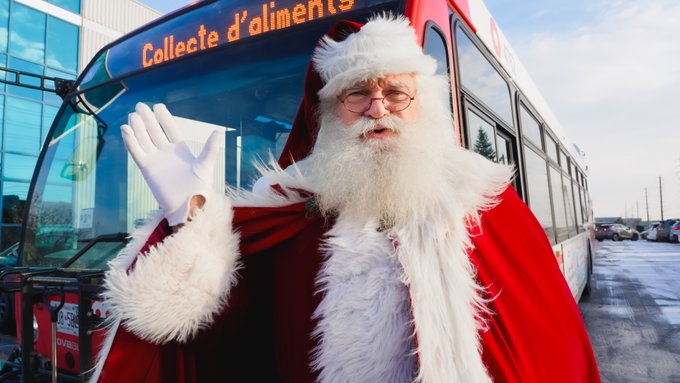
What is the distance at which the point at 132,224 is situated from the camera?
2.61 m

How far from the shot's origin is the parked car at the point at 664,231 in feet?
105

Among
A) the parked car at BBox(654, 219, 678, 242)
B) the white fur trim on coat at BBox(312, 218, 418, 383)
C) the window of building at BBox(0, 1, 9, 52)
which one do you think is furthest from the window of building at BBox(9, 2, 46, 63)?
the parked car at BBox(654, 219, 678, 242)

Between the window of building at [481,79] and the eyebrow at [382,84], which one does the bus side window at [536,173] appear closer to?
the window of building at [481,79]

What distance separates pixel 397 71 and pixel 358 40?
0.19 meters

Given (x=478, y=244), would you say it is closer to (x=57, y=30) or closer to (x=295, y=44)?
(x=295, y=44)

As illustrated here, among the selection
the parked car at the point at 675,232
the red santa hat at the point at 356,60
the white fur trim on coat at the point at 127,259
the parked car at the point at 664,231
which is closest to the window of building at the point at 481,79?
the red santa hat at the point at 356,60

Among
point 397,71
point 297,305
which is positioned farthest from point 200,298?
point 397,71

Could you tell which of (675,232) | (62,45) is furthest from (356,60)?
(675,232)

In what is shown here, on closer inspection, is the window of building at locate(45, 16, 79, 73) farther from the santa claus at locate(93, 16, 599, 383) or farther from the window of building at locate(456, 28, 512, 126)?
the santa claus at locate(93, 16, 599, 383)

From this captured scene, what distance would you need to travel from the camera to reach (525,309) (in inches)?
51.1

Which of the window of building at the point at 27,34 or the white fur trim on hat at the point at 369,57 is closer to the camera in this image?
the white fur trim on hat at the point at 369,57

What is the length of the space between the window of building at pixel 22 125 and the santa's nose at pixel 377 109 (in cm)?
1612

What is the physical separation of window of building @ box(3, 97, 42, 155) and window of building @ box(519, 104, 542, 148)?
15.2m

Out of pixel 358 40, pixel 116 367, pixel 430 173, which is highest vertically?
pixel 358 40
